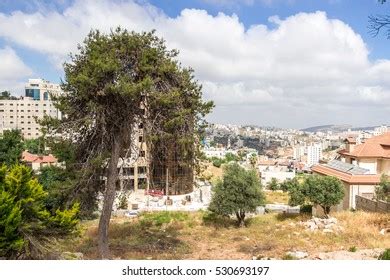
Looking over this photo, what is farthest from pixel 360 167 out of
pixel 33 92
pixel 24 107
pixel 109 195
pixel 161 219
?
pixel 33 92

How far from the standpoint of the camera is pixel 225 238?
12.0 m

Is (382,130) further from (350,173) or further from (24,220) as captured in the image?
(24,220)

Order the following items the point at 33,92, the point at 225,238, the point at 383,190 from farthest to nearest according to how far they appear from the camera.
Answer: the point at 33,92 < the point at 383,190 < the point at 225,238

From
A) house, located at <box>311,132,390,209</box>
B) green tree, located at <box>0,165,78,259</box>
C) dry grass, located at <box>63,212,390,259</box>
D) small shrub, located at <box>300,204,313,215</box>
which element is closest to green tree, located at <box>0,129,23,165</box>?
dry grass, located at <box>63,212,390,259</box>

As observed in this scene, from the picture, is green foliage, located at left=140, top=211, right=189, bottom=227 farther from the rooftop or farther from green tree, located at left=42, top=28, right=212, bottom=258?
the rooftop

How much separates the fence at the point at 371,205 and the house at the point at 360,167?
1.89 feet

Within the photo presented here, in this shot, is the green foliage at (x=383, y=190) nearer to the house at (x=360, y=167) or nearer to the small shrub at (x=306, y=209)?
the house at (x=360, y=167)

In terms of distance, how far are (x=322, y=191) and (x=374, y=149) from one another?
6961 mm

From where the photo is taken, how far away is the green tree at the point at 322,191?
13992 millimetres
